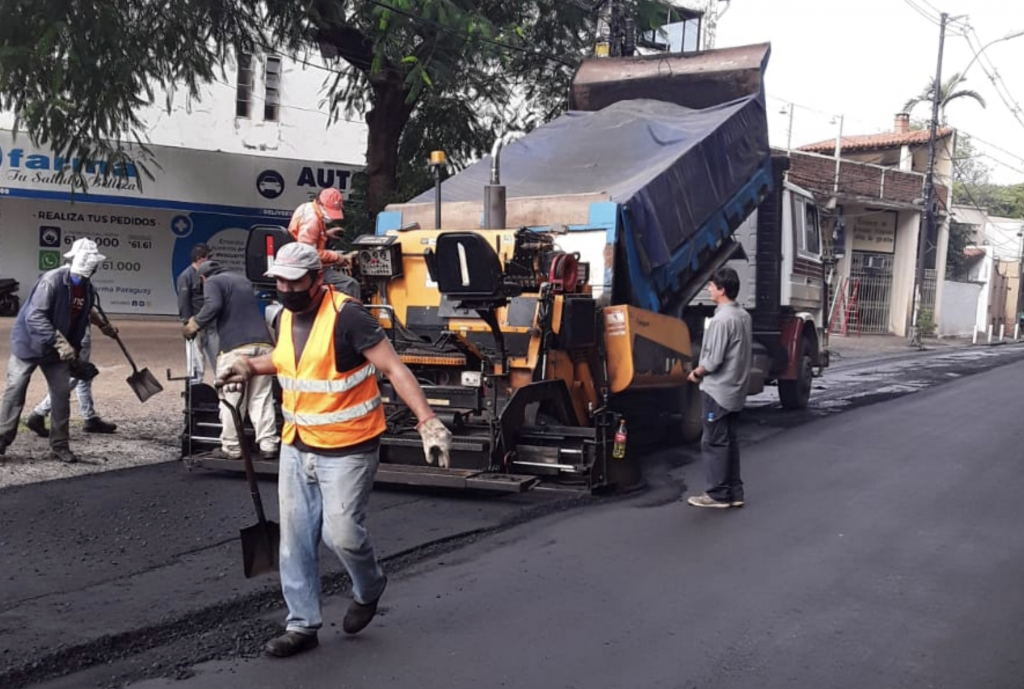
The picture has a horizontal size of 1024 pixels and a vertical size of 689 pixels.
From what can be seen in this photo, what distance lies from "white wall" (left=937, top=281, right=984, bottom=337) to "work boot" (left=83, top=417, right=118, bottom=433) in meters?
31.2

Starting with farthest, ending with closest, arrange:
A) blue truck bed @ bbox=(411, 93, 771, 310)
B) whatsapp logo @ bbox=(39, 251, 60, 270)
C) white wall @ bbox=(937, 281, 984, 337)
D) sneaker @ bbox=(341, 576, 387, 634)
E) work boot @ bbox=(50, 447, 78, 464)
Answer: white wall @ bbox=(937, 281, 984, 337), whatsapp logo @ bbox=(39, 251, 60, 270), blue truck bed @ bbox=(411, 93, 771, 310), work boot @ bbox=(50, 447, 78, 464), sneaker @ bbox=(341, 576, 387, 634)

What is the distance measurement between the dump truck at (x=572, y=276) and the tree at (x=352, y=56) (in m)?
2.90

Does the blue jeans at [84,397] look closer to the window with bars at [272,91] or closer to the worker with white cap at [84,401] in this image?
the worker with white cap at [84,401]

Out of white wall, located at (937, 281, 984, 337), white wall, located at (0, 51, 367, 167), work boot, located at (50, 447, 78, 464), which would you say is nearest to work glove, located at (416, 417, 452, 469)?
work boot, located at (50, 447, 78, 464)

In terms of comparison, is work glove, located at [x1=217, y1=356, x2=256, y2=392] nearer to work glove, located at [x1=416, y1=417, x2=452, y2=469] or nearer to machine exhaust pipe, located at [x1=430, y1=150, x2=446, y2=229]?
work glove, located at [x1=416, y1=417, x2=452, y2=469]

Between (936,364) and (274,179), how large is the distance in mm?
13784

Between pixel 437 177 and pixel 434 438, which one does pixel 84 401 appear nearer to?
pixel 437 177

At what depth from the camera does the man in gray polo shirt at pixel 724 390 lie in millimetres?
7473

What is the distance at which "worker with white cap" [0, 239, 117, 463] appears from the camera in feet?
25.5

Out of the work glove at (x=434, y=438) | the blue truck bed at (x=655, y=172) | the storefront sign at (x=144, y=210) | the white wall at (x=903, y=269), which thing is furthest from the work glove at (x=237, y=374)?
the white wall at (x=903, y=269)

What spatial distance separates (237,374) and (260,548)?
806 millimetres

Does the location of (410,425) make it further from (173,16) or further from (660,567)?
(173,16)

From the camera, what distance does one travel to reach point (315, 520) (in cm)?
446

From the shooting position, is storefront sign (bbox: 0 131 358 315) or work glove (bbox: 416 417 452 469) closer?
work glove (bbox: 416 417 452 469)
